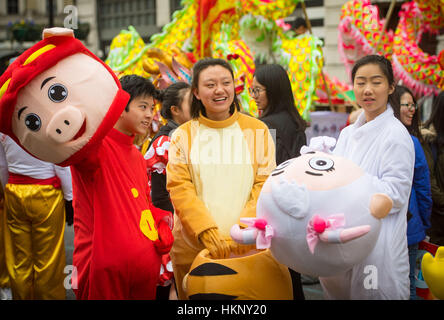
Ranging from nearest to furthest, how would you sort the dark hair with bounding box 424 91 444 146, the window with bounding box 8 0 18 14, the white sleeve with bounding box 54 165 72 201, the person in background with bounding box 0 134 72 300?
the person in background with bounding box 0 134 72 300, the white sleeve with bounding box 54 165 72 201, the dark hair with bounding box 424 91 444 146, the window with bounding box 8 0 18 14

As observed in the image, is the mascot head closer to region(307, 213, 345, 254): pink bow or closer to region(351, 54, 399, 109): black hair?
region(307, 213, 345, 254): pink bow

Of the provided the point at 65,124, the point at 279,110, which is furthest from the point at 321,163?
the point at 279,110

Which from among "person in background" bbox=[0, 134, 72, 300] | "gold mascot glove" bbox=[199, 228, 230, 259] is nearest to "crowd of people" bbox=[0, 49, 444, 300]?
"gold mascot glove" bbox=[199, 228, 230, 259]

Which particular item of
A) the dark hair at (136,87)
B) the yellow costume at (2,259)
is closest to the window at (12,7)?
the yellow costume at (2,259)

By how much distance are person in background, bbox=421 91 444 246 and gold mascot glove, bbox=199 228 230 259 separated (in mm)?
2130

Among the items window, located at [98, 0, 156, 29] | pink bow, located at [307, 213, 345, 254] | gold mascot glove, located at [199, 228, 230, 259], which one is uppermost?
window, located at [98, 0, 156, 29]

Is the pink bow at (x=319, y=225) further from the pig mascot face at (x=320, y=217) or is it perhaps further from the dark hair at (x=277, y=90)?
the dark hair at (x=277, y=90)

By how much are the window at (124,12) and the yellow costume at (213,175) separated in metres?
8.93

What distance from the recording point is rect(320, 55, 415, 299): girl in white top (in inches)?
83.1

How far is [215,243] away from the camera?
222 centimetres

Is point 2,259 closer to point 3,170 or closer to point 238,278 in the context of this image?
point 3,170

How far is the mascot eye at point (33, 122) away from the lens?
1.99m

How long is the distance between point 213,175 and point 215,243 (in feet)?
1.08

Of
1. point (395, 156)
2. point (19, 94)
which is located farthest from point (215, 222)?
point (19, 94)
